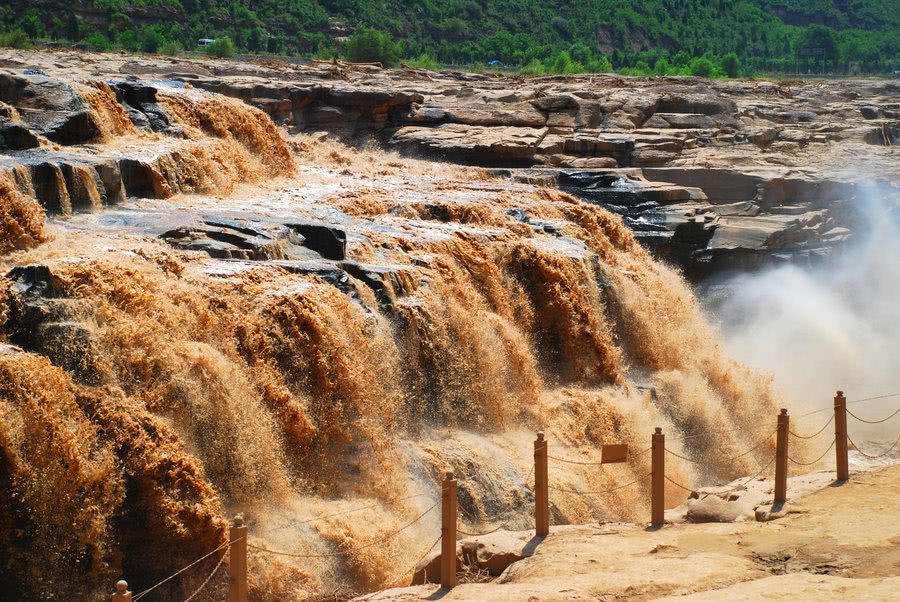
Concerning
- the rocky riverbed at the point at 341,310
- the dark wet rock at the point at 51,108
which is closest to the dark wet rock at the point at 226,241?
the rocky riverbed at the point at 341,310

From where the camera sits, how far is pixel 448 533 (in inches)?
359

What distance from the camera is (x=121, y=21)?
5412 centimetres

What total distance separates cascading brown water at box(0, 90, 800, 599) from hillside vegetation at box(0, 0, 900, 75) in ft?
103

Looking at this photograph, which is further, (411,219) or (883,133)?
(883,133)

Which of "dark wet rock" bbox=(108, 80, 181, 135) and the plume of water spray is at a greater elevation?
"dark wet rock" bbox=(108, 80, 181, 135)

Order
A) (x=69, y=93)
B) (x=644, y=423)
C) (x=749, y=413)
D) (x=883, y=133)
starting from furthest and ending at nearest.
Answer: (x=883, y=133), (x=749, y=413), (x=69, y=93), (x=644, y=423)

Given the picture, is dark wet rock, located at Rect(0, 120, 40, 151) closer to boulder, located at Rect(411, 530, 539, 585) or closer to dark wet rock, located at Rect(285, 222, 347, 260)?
dark wet rock, located at Rect(285, 222, 347, 260)

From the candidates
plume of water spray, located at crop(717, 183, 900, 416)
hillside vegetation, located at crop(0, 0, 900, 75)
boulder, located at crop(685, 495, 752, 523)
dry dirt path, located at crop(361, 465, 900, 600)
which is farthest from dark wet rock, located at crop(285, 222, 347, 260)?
hillside vegetation, located at crop(0, 0, 900, 75)

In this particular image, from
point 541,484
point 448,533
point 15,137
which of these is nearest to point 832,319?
point 541,484

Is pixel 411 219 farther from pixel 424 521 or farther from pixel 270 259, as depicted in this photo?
pixel 424 521

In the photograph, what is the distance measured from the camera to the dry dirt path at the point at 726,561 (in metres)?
8.62

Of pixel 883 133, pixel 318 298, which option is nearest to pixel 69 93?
pixel 318 298

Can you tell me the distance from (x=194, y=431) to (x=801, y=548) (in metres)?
5.66

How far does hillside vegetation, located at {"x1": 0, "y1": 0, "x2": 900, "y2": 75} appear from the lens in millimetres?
53688
